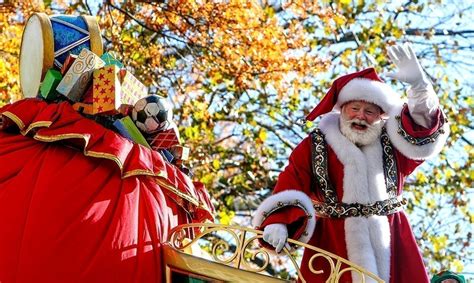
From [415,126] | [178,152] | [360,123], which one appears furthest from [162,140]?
[415,126]

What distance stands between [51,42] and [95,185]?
2.53 ft

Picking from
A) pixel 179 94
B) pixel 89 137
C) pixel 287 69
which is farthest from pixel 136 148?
pixel 179 94

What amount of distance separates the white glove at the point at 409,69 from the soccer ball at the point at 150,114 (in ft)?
3.19

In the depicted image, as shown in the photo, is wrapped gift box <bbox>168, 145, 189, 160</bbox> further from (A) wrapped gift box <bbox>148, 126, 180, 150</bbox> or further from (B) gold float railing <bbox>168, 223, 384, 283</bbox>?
(B) gold float railing <bbox>168, 223, 384, 283</bbox>

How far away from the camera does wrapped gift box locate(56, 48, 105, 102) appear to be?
15.2 ft

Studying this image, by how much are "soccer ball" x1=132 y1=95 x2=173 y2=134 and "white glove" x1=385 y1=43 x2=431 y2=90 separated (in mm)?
973

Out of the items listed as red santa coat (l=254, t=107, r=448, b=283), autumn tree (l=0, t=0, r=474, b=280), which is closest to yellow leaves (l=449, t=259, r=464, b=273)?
autumn tree (l=0, t=0, r=474, b=280)

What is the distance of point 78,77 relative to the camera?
4.62 meters

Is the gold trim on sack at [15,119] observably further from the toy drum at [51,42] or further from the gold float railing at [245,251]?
the gold float railing at [245,251]

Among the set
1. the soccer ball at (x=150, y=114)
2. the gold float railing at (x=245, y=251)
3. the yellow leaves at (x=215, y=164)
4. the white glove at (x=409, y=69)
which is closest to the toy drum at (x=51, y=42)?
the soccer ball at (x=150, y=114)

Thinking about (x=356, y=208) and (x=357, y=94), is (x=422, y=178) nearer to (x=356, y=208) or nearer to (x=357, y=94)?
(x=357, y=94)

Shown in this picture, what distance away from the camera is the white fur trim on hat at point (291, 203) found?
14.9 ft

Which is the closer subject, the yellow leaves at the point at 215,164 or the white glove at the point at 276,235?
the white glove at the point at 276,235

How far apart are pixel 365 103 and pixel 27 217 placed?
5.14 ft
